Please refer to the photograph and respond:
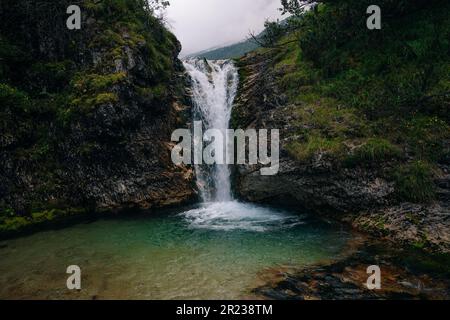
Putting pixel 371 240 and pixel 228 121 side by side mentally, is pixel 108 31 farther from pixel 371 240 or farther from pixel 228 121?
pixel 371 240

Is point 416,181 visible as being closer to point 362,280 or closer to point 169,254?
point 362,280

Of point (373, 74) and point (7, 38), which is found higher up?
point (7, 38)

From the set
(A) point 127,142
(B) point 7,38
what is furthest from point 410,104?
(B) point 7,38

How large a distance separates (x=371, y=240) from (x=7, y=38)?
1947 centimetres

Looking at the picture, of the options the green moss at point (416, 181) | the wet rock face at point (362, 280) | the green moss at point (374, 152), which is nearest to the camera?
the wet rock face at point (362, 280)

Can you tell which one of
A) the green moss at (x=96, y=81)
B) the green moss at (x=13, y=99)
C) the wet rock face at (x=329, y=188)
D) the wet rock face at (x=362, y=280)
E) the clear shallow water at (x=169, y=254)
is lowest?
the clear shallow water at (x=169, y=254)

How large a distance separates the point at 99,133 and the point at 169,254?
27.5ft

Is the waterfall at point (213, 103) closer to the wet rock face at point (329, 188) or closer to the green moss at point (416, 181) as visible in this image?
the wet rock face at point (329, 188)

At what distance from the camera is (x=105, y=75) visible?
17016 millimetres

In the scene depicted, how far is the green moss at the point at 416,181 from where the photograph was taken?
11406mm

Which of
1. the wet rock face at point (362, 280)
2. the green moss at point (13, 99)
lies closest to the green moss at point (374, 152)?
the wet rock face at point (362, 280)

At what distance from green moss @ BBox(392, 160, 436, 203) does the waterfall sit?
354 inches

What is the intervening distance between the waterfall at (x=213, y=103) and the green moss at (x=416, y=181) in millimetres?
8981
